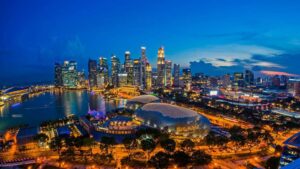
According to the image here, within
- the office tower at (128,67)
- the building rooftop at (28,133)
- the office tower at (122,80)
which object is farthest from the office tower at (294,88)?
the building rooftop at (28,133)

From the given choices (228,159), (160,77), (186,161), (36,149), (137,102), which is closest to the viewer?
(186,161)

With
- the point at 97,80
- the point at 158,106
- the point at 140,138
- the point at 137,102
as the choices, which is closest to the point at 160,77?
the point at 97,80

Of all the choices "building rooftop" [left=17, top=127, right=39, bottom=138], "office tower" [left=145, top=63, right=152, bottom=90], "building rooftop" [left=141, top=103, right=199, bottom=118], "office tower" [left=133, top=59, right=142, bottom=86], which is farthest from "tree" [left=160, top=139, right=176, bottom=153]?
"office tower" [left=133, top=59, right=142, bottom=86]

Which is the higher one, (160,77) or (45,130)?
(160,77)

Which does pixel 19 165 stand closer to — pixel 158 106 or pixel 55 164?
pixel 55 164

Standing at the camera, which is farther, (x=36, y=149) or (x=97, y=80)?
(x=97, y=80)

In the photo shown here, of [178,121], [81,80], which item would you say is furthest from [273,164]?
[81,80]

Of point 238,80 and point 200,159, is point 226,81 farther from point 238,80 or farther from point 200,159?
point 200,159
